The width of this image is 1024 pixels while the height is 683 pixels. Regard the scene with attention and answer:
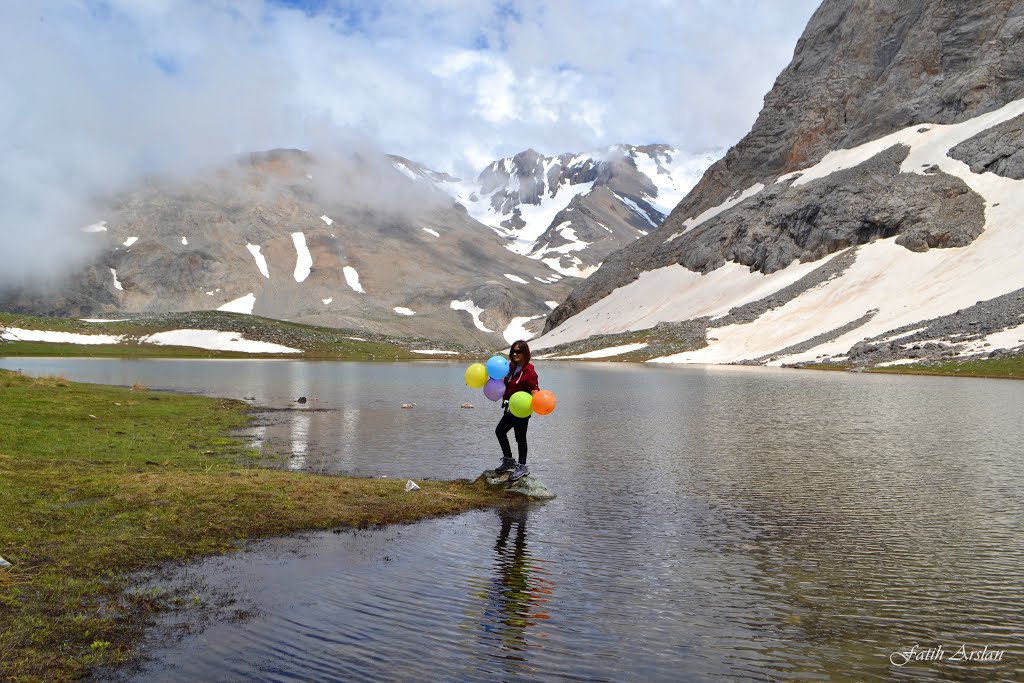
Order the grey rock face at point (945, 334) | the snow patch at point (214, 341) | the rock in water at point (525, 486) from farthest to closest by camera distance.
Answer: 1. the snow patch at point (214, 341)
2. the grey rock face at point (945, 334)
3. the rock in water at point (525, 486)

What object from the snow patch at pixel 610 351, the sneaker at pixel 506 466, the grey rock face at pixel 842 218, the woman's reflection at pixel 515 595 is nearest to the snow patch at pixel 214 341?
the snow patch at pixel 610 351

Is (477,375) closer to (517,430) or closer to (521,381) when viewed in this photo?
(521,381)

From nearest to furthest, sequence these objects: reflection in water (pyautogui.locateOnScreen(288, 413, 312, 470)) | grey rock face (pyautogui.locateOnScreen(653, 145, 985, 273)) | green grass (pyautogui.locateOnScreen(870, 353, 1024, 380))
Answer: reflection in water (pyautogui.locateOnScreen(288, 413, 312, 470)), green grass (pyautogui.locateOnScreen(870, 353, 1024, 380)), grey rock face (pyautogui.locateOnScreen(653, 145, 985, 273))

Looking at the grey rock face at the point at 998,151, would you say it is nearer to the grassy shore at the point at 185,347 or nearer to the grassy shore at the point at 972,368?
the grassy shore at the point at 972,368

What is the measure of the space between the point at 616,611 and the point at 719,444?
21692 mm

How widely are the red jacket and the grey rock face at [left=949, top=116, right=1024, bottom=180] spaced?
Answer: 146 metres

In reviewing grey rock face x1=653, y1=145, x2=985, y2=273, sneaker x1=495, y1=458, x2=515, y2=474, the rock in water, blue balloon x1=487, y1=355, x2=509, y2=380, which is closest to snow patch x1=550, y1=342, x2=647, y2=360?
grey rock face x1=653, y1=145, x2=985, y2=273

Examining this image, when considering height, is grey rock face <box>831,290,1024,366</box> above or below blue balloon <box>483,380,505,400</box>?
above

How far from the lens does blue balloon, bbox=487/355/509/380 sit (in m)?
23.5

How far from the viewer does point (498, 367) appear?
23.6 metres

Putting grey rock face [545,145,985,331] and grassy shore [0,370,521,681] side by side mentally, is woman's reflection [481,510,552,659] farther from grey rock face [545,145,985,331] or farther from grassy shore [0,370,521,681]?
grey rock face [545,145,985,331]

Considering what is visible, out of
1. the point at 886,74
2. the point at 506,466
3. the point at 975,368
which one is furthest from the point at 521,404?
the point at 886,74

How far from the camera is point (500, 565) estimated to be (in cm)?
1608

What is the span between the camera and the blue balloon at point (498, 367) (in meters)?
23.5
